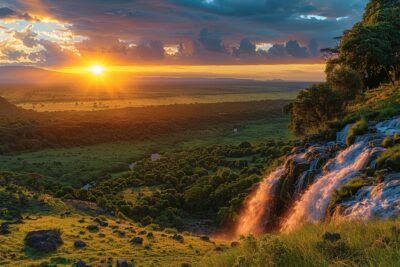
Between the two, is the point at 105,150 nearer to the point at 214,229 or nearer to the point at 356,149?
the point at 214,229

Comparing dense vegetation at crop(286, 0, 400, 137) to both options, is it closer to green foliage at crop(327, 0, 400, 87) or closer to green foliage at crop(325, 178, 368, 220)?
green foliage at crop(327, 0, 400, 87)

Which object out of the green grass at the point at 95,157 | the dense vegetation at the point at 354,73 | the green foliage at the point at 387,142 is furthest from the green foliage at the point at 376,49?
the green grass at the point at 95,157

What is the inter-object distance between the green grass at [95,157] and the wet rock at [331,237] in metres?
67.9

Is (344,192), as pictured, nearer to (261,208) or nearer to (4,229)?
(261,208)

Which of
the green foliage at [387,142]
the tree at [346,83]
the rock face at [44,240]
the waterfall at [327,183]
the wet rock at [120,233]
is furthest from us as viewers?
the tree at [346,83]

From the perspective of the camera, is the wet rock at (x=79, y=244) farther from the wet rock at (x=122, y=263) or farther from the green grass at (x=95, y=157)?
the green grass at (x=95, y=157)

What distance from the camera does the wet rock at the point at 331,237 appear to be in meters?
10.1

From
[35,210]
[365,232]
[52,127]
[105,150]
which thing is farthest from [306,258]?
[52,127]

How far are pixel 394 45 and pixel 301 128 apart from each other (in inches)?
692

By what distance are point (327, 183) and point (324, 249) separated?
48.8ft

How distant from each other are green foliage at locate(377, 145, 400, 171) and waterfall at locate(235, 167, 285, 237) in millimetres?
9808

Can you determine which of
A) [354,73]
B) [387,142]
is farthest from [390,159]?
[354,73]

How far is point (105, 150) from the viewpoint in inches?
4427

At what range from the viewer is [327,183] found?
24.0 metres
